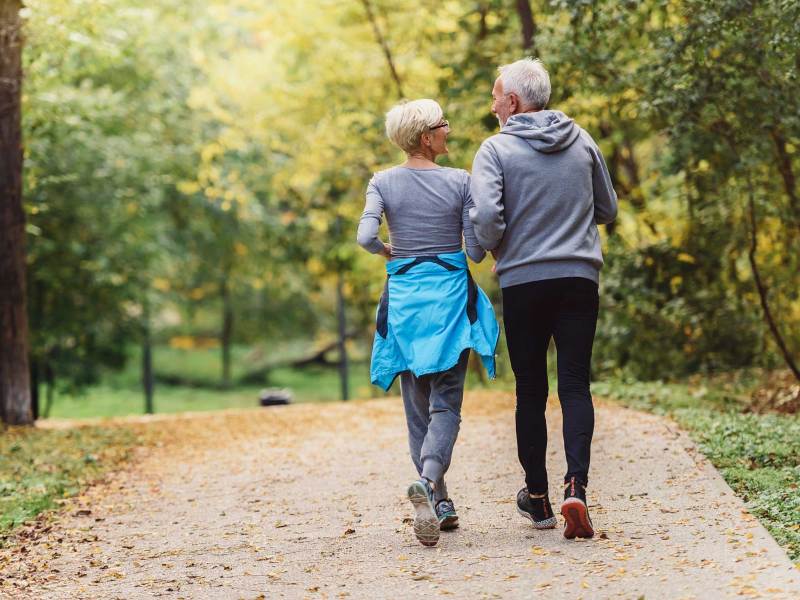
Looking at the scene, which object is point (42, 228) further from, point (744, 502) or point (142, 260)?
point (744, 502)

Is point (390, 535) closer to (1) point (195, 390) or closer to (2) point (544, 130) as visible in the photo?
(2) point (544, 130)

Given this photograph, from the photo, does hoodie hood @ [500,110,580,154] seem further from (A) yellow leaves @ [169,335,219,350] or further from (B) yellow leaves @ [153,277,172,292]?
(A) yellow leaves @ [169,335,219,350]

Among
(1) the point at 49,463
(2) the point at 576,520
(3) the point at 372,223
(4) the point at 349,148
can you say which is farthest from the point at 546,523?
(4) the point at 349,148

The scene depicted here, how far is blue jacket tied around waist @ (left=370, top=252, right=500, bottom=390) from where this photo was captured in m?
4.80

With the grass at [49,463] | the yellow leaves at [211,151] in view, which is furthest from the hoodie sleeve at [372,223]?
the yellow leaves at [211,151]

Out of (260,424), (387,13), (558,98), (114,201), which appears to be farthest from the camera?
A: (114,201)

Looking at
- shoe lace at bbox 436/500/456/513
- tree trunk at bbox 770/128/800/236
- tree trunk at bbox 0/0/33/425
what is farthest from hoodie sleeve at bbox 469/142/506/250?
tree trunk at bbox 0/0/33/425

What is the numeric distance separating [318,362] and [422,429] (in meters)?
28.2

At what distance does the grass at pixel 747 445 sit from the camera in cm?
467

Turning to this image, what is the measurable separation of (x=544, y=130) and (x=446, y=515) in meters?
1.75

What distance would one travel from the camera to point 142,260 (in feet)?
54.3

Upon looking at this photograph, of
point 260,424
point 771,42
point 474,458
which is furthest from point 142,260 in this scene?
point 771,42

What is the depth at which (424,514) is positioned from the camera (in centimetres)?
457

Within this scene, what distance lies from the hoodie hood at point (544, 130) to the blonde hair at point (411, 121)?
14.3 inches
